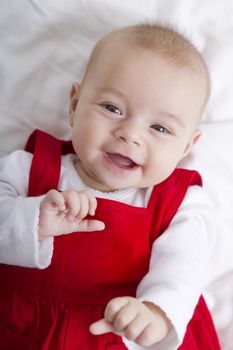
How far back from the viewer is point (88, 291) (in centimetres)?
104

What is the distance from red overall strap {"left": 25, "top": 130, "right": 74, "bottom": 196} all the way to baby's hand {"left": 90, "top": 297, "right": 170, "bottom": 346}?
330mm

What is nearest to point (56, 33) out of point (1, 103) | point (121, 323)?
point (1, 103)

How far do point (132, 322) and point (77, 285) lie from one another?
0.21m

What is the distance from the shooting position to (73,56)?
132 centimetres

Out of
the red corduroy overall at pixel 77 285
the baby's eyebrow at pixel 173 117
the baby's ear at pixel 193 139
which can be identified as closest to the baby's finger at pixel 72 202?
the red corduroy overall at pixel 77 285

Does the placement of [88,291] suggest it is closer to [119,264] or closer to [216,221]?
[119,264]

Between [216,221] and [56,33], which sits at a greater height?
[56,33]

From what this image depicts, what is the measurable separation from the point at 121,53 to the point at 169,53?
0.30ft

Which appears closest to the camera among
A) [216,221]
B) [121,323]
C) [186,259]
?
[121,323]

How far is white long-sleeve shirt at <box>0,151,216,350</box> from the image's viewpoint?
3.07ft

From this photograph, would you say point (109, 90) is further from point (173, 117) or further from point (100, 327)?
point (100, 327)

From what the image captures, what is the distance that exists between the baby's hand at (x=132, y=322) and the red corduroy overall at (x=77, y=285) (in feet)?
0.50

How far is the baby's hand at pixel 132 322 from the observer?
83 cm

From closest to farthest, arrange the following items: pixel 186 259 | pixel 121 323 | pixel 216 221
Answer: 1. pixel 121 323
2. pixel 186 259
3. pixel 216 221
